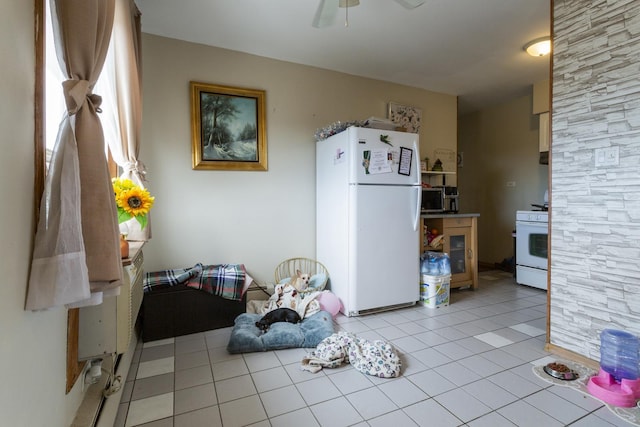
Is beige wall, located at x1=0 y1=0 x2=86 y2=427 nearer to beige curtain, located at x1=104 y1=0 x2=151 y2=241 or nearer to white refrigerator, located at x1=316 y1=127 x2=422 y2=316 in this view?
beige curtain, located at x1=104 y1=0 x2=151 y2=241

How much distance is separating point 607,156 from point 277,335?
232cm

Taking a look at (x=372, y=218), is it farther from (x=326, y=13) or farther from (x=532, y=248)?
(x=532, y=248)

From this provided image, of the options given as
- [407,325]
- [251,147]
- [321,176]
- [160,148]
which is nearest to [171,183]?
[160,148]

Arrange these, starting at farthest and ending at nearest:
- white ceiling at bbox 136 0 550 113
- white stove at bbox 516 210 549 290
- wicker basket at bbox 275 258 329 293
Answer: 1. white stove at bbox 516 210 549 290
2. wicker basket at bbox 275 258 329 293
3. white ceiling at bbox 136 0 550 113

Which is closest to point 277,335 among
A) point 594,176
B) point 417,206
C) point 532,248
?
point 417,206

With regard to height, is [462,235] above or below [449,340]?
above

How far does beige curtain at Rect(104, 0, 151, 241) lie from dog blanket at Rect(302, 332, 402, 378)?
1.34 m

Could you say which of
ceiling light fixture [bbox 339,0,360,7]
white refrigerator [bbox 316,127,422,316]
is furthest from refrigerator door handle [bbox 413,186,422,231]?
ceiling light fixture [bbox 339,0,360,7]

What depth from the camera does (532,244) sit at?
3.45 metres

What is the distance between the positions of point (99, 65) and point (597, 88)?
249 cm

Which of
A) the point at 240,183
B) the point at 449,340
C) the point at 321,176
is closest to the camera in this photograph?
the point at 449,340

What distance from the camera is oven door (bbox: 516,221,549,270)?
332 centimetres

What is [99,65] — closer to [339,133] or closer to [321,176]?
[339,133]

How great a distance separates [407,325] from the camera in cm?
247
